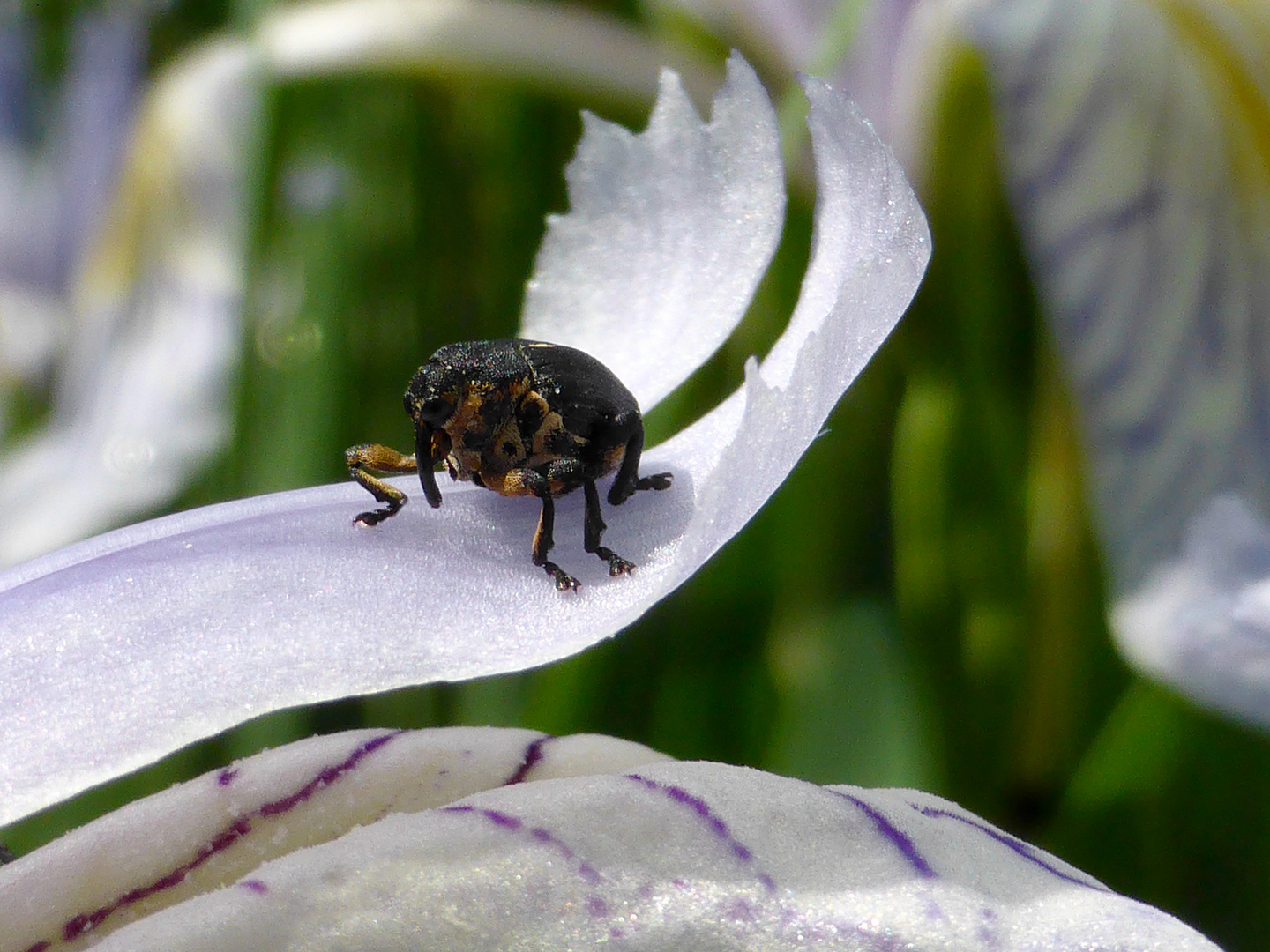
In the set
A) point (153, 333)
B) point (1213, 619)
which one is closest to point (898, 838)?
point (1213, 619)

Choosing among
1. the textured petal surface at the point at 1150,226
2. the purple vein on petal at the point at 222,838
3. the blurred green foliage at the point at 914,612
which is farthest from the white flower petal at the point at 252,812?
the textured petal surface at the point at 1150,226

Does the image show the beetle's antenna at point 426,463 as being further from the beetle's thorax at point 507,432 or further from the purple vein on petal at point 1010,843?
the purple vein on petal at point 1010,843

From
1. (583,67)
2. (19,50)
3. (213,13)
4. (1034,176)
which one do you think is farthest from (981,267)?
(19,50)

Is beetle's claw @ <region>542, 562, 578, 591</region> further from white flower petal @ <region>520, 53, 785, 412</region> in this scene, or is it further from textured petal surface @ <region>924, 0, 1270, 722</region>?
textured petal surface @ <region>924, 0, 1270, 722</region>

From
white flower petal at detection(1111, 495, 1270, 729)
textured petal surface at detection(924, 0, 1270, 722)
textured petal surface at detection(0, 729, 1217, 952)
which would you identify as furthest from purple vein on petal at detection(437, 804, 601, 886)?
textured petal surface at detection(924, 0, 1270, 722)

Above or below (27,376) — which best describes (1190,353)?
above

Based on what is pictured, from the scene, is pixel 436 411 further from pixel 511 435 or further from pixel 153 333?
pixel 153 333

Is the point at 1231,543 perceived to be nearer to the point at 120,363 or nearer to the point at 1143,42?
the point at 1143,42
